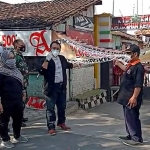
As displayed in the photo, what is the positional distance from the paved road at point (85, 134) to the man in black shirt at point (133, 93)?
0.29m

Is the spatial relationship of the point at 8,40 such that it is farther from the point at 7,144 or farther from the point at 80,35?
the point at 7,144

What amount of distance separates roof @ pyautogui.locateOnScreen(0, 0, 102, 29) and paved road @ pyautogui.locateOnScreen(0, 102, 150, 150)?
298cm

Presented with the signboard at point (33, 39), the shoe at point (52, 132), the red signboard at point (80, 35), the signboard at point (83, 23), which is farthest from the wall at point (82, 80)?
the shoe at point (52, 132)

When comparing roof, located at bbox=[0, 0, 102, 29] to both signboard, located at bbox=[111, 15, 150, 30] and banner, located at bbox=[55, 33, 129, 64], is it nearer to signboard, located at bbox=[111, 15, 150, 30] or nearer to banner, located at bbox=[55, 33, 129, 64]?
banner, located at bbox=[55, 33, 129, 64]

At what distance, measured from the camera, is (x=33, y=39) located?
9484mm

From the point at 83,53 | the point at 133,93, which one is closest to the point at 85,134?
the point at 133,93

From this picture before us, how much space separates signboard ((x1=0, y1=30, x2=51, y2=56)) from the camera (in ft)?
30.5

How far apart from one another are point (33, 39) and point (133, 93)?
476cm

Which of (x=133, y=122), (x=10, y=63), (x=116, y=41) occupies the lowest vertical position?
(x=133, y=122)

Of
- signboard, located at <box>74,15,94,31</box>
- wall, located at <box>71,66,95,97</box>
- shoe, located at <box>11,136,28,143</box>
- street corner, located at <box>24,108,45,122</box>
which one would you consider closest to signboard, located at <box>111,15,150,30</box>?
signboard, located at <box>74,15,94,31</box>

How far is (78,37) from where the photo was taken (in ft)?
36.0

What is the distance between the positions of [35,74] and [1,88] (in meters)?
4.55

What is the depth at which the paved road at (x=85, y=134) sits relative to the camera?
18.3ft

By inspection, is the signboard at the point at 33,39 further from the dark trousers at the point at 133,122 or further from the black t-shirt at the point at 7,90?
the dark trousers at the point at 133,122
